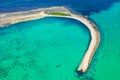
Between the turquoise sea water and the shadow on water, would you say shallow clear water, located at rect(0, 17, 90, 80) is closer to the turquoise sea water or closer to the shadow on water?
the turquoise sea water

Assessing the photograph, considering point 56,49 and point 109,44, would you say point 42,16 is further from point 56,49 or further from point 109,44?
point 109,44

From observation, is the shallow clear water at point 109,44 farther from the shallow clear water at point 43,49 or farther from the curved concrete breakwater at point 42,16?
the shallow clear water at point 43,49

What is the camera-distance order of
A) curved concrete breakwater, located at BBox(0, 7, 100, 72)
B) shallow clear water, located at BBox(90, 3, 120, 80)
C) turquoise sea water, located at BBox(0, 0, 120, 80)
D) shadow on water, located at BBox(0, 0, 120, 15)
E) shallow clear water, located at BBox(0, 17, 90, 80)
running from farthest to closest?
1. shadow on water, located at BBox(0, 0, 120, 15)
2. curved concrete breakwater, located at BBox(0, 7, 100, 72)
3. shallow clear water, located at BBox(0, 17, 90, 80)
4. turquoise sea water, located at BBox(0, 0, 120, 80)
5. shallow clear water, located at BBox(90, 3, 120, 80)

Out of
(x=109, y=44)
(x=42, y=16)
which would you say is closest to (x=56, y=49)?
(x=109, y=44)

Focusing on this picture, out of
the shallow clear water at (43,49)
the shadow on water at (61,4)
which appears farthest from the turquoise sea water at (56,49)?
the shadow on water at (61,4)

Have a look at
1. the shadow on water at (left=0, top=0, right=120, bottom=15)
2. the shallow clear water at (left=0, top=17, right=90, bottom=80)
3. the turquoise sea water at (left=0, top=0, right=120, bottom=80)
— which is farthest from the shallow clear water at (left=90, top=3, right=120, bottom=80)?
the shallow clear water at (left=0, top=17, right=90, bottom=80)

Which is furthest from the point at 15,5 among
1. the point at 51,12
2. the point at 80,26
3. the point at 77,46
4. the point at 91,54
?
the point at 91,54

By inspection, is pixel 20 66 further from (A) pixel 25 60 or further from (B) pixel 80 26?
(B) pixel 80 26
